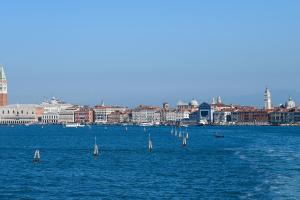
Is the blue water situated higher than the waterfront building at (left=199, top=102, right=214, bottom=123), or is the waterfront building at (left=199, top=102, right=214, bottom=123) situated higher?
the waterfront building at (left=199, top=102, right=214, bottom=123)

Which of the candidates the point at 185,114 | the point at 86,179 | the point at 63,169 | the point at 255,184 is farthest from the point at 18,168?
the point at 185,114

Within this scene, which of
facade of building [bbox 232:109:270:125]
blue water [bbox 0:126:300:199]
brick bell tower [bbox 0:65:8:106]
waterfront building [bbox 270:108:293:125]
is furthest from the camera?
brick bell tower [bbox 0:65:8:106]

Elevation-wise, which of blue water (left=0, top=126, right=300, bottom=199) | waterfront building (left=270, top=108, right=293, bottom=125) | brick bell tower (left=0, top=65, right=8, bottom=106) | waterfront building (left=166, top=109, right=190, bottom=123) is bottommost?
blue water (left=0, top=126, right=300, bottom=199)

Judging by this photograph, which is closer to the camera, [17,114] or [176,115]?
[17,114]

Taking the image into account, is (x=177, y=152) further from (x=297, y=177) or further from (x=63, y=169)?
(x=297, y=177)

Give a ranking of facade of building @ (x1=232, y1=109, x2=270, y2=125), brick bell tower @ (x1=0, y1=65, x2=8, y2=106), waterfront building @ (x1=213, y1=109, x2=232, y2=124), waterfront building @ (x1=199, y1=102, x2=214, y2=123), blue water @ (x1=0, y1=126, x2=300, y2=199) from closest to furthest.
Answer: blue water @ (x1=0, y1=126, x2=300, y2=199), facade of building @ (x1=232, y1=109, x2=270, y2=125), waterfront building @ (x1=213, y1=109, x2=232, y2=124), waterfront building @ (x1=199, y1=102, x2=214, y2=123), brick bell tower @ (x1=0, y1=65, x2=8, y2=106)

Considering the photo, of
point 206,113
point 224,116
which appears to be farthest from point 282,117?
point 206,113

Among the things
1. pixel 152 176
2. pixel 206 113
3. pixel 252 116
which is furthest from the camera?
pixel 206 113

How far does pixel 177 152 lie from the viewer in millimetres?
53688

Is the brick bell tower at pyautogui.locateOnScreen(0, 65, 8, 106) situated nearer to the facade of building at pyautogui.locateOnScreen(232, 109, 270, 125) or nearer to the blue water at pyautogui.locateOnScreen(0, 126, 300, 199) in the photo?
the facade of building at pyautogui.locateOnScreen(232, 109, 270, 125)

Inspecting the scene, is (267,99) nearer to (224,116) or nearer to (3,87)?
(224,116)

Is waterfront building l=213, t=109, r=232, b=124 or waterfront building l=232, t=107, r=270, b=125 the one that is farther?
waterfront building l=213, t=109, r=232, b=124

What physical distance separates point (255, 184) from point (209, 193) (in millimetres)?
3317

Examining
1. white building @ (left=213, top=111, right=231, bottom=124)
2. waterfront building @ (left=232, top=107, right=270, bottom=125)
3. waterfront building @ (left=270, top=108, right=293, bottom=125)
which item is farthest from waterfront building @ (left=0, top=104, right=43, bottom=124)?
waterfront building @ (left=270, top=108, right=293, bottom=125)
